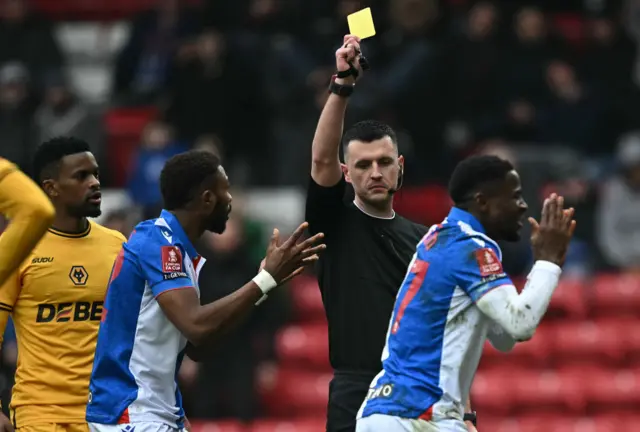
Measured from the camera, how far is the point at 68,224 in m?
7.80

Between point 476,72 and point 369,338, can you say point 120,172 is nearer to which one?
point 476,72

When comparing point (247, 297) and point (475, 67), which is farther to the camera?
point (475, 67)

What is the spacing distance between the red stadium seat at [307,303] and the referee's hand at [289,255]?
25.8ft

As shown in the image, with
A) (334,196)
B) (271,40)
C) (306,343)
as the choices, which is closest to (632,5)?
(271,40)

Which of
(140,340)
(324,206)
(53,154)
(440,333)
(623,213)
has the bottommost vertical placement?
(623,213)

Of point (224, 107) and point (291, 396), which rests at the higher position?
point (224, 107)

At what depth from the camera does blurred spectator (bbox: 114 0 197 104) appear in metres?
16.5

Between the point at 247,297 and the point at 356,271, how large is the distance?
2.16ft

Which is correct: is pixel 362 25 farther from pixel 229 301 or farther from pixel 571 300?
pixel 571 300

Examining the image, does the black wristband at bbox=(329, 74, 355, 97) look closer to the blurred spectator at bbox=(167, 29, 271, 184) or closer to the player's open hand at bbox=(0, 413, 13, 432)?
the player's open hand at bbox=(0, 413, 13, 432)

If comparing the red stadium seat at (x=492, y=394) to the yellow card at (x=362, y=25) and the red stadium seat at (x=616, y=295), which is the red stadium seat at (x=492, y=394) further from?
the yellow card at (x=362, y=25)

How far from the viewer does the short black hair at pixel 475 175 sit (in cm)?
692

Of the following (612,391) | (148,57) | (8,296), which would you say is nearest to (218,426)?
(612,391)

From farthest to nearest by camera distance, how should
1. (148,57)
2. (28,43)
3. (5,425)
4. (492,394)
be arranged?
(28,43), (148,57), (492,394), (5,425)
